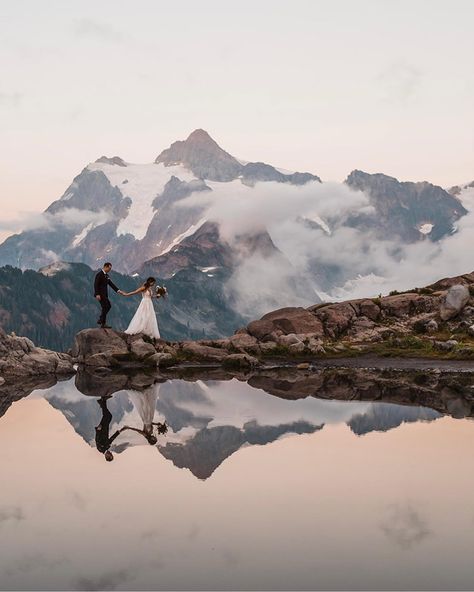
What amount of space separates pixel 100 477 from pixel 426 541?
8.96 m

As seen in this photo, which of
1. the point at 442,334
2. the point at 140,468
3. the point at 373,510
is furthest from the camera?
the point at 442,334

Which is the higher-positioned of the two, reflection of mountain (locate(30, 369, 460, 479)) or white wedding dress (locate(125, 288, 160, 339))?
white wedding dress (locate(125, 288, 160, 339))

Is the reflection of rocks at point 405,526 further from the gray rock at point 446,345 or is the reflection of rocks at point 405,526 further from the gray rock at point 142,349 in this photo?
the gray rock at point 446,345

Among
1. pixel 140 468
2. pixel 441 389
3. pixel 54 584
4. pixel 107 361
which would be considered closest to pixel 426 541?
pixel 54 584

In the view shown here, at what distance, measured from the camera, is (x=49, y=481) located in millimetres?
18047

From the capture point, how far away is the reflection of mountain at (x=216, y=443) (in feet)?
65.7

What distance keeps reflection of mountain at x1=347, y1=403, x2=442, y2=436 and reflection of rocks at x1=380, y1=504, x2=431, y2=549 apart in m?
A: 9.07

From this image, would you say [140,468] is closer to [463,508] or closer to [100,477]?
[100,477]

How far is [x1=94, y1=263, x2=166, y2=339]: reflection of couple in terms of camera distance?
4438 centimetres

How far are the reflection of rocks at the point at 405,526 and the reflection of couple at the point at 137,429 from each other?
9.16 meters

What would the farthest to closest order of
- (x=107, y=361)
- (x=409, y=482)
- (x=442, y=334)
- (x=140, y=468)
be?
(x=442, y=334) < (x=107, y=361) < (x=140, y=468) < (x=409, y=482)

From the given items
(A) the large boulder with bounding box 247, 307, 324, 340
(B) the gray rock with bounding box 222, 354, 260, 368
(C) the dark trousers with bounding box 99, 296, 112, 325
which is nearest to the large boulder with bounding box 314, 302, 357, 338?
(A) the large boulder with bounding box 247, 307, 324, 340

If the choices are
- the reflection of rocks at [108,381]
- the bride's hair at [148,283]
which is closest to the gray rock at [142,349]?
the reflection of rocks at [108,381]

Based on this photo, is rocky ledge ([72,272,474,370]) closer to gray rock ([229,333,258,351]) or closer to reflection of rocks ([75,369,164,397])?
gray rock ([229,333,258,351])
